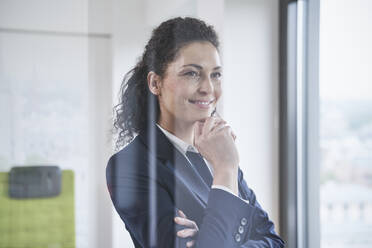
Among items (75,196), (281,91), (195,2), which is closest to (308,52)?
(281,91)

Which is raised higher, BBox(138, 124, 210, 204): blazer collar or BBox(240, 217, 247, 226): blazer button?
BBox(138, 124, 210, 204): blazer collar

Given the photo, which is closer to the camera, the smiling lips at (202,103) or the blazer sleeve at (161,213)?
the blazer sleeve at (161,213)

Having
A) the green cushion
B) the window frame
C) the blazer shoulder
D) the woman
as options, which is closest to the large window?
the window frame

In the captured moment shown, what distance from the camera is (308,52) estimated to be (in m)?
1.56

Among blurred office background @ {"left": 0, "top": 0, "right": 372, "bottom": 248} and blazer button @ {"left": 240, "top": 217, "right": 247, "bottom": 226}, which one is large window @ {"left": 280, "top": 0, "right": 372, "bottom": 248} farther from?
blazer button @ {"left": 240, "top": 217, "right": 247, "bottom": 226}

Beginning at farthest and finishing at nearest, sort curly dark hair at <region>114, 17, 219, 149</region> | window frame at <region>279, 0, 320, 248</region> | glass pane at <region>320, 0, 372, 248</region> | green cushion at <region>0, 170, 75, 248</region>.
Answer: window frame at <region>279, 0, 320, 248</region> < glass pane at <region>320, 0, 372, 248</region> < curly dark hair at <region>114, 17, 219, 149</region> < green cushion at <region>0, 170, 75, 248</region>

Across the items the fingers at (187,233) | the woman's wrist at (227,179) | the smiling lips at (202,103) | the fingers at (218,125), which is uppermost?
the smiling lips at (202,103)

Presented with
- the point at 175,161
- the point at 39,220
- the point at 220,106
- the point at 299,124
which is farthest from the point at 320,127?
the point at 39,220

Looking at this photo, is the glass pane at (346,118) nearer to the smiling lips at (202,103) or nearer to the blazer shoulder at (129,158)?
the smiling lips at (202,103)

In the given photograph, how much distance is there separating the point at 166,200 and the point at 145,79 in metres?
0.39

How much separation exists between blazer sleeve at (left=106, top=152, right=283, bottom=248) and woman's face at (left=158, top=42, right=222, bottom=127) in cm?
22

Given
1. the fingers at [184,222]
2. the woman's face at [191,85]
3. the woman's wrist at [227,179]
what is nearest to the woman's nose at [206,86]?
the woman's face at [191,85]

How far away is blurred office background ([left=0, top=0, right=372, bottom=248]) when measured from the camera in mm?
1029

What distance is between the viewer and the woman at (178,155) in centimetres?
112
